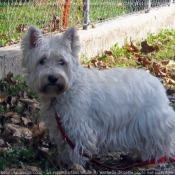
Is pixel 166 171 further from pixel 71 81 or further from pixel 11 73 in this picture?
pixel 11 73

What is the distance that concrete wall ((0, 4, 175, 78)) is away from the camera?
759 cm

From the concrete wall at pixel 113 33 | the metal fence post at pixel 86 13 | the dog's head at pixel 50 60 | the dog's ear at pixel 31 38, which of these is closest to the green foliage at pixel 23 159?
the dog's head at pixel 50 60

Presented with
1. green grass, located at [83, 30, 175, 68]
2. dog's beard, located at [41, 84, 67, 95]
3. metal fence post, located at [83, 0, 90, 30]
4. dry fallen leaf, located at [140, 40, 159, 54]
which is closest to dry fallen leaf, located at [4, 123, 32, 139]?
dog's beard, located at [41, 84, 67, 95]

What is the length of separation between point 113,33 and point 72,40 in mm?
5186

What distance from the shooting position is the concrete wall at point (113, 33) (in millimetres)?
7589

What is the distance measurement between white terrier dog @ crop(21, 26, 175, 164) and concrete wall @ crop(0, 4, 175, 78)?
2.46 m

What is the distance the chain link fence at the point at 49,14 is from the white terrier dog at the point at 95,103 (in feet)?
10.8

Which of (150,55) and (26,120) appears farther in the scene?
(150,55)

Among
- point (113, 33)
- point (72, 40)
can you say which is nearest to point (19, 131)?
point (72, 40)

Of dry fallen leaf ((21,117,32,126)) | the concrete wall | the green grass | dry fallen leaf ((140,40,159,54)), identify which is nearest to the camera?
dry fallen leaf ((21,117,32,126))

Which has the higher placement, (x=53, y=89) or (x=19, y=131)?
(x=53, y=89)

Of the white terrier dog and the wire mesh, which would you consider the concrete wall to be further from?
the white terrier dog

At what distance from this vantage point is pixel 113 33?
401 inches

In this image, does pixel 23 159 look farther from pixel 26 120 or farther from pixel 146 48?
pixel 146 48
